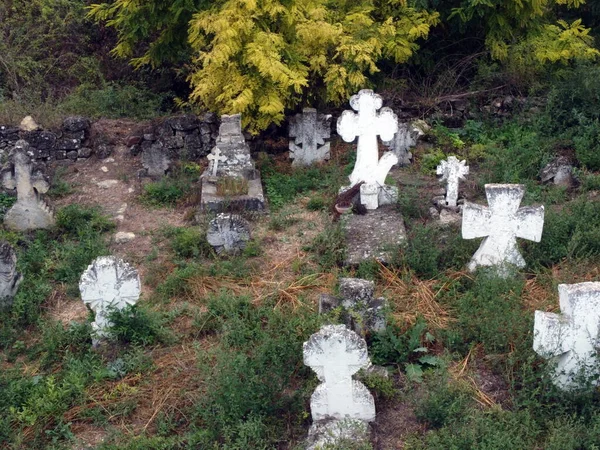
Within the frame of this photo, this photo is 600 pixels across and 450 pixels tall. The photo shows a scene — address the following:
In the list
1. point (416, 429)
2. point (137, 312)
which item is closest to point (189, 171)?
point (137, 312)

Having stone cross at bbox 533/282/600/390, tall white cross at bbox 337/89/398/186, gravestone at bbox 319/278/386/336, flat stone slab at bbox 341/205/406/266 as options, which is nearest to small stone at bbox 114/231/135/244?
flat stone slab at bbox 341/205/406/266

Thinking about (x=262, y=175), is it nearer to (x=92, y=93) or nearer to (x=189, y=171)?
(x=189, y=171)

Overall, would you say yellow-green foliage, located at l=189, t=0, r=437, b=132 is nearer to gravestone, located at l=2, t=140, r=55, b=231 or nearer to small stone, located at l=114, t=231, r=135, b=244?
small stone, located at l=114, t=231, r=135, b=244

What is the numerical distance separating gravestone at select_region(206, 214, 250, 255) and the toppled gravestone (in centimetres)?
299

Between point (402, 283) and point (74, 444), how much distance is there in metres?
3.29

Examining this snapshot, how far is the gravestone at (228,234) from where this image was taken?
846 centimetres

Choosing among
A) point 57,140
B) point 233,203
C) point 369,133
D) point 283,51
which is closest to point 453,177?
point 369,133

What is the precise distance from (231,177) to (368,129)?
5.77 ft

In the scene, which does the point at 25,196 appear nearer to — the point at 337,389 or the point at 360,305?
the point at 360,305

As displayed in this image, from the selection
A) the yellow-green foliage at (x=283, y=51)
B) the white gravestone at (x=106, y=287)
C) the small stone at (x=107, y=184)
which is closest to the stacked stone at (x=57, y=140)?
the small stone at (x=107, y=184)

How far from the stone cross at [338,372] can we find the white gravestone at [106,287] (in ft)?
6.51

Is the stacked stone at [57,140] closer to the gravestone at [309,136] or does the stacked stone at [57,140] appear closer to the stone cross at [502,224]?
the gravestone at [309,136]

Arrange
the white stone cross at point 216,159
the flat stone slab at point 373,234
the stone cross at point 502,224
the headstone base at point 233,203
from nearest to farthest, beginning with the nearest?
the stone cross at point 502,224 → the flat stone slab at point 373,234 → the headstone base at point 233,203 → the white stone cross at point 216,159

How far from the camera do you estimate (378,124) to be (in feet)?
30.6
